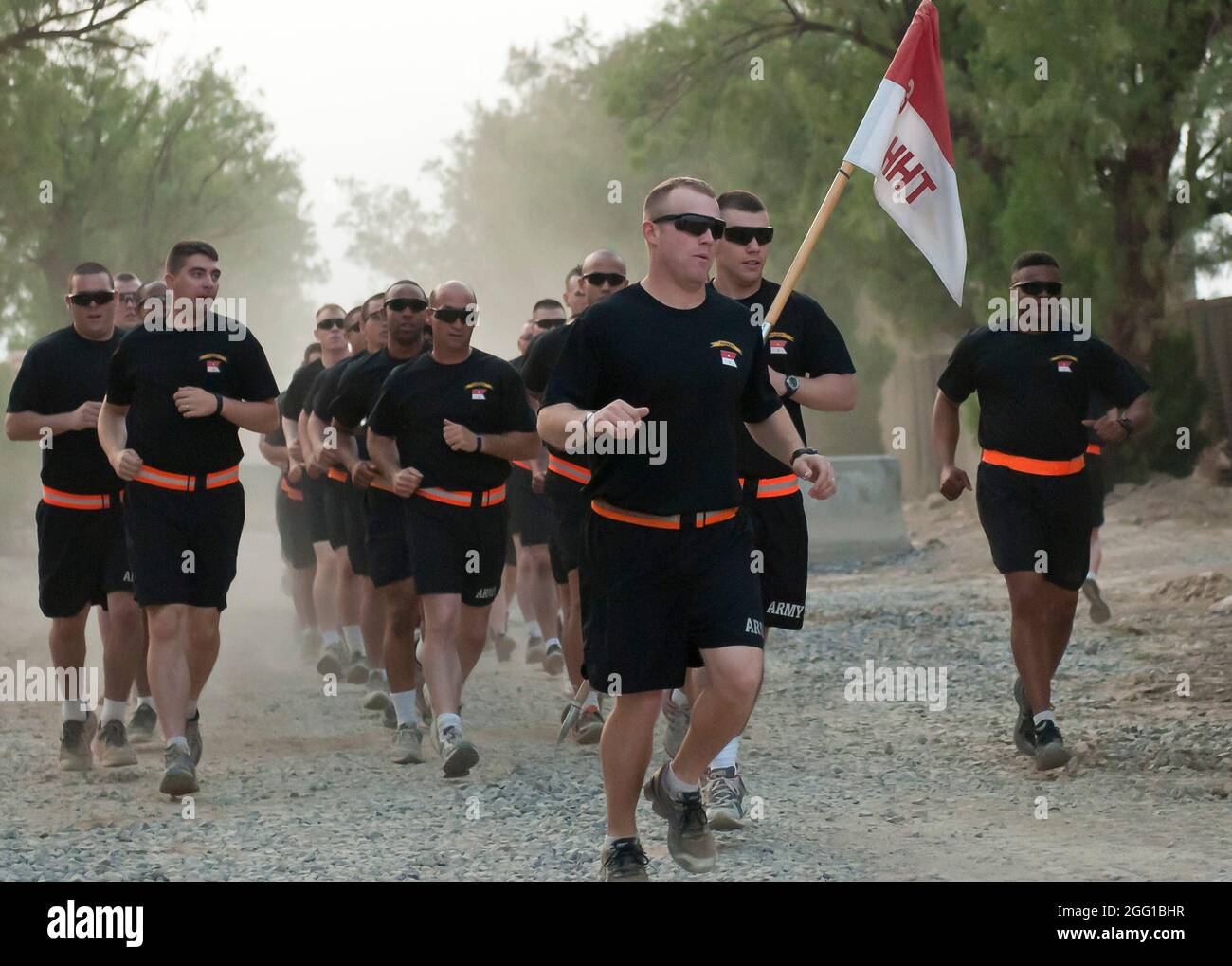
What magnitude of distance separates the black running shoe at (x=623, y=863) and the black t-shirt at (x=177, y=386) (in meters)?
3.14

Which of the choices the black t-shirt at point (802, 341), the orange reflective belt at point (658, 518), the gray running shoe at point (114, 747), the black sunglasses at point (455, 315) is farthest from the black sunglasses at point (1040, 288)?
the gray running shoe at point (114, 747)

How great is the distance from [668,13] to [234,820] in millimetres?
19220

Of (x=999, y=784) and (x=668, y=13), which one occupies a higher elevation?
(x=668, y=13)

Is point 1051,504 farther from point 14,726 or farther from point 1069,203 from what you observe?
point 1069,203

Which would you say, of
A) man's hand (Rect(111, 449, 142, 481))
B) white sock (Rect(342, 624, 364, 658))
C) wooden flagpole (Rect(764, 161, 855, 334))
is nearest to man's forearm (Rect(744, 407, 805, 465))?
wooden flagpole (Rect(764, 161, 855, 334))

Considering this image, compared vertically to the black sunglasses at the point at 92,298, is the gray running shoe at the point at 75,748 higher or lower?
lower

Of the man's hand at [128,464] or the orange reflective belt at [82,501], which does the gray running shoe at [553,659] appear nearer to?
the orange reflective belt at [82,501]

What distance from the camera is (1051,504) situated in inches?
343

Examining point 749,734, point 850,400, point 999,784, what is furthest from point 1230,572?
point 850,400

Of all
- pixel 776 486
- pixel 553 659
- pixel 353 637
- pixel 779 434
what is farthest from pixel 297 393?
pixel 779 434

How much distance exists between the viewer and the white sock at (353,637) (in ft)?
42.1

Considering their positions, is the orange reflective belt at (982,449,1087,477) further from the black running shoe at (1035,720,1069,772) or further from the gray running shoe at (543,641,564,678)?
the gray running shoe at (543,641,564,678)

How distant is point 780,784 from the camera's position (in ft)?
28.0

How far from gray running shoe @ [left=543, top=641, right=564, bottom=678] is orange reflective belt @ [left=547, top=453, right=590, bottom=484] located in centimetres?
229
